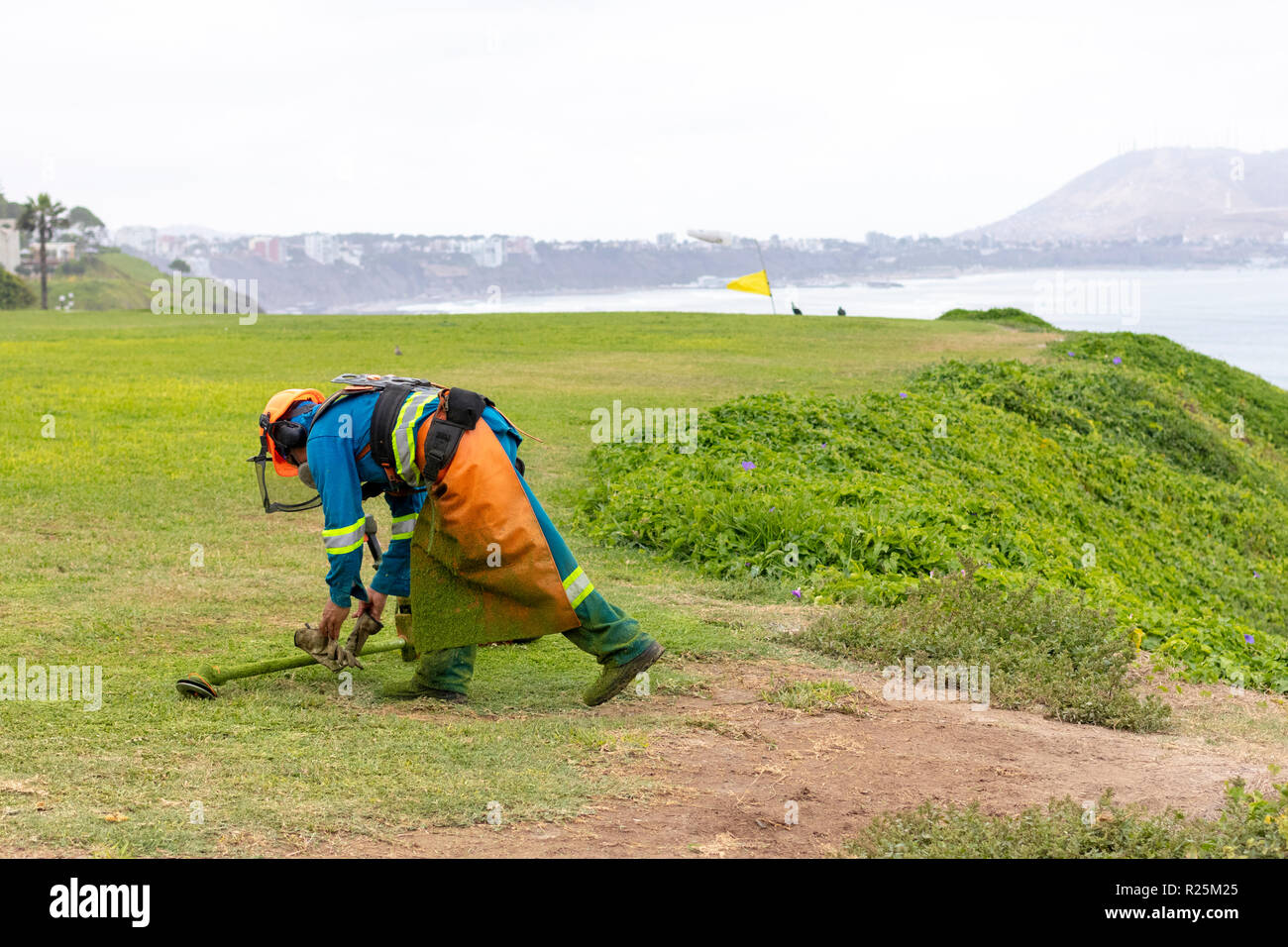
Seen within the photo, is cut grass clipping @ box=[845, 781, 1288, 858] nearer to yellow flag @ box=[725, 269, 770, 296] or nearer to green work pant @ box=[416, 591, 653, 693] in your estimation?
green work pant @ box=[416, 591, 653, 693]

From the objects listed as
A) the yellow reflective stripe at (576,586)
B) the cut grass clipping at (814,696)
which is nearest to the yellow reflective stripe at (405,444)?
the yellow reflective stripe at (576,586)

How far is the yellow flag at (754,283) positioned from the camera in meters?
35.7

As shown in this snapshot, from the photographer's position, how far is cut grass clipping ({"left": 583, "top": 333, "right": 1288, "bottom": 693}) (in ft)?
34.4

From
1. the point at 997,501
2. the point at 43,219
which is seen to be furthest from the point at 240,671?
the point at 43,219

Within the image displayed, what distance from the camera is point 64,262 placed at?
136250 millimetres

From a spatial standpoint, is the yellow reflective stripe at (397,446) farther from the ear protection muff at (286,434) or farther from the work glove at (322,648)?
the work glove at (322,648)

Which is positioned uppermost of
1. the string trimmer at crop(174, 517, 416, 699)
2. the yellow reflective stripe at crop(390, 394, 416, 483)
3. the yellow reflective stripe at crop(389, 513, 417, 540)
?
the yellow reflective stripe at crop(390, 394, 416, 483)

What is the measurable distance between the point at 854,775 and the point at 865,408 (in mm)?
12383

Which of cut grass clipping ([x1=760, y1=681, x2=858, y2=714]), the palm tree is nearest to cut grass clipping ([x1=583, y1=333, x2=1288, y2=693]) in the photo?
cut grass clipping ([x1=760, y1=681, x2=858, y2=714])

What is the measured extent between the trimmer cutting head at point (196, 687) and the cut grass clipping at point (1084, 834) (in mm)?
3477

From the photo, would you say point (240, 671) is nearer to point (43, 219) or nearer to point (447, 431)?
point (447, 431)

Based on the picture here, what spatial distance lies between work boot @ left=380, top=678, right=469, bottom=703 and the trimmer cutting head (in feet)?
2.87

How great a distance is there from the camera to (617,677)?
21.7 feet

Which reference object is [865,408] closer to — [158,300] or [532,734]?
[532,734]
